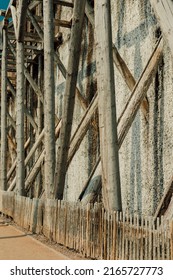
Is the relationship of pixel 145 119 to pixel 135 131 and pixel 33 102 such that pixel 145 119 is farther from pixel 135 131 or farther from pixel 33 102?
pixel 33 102

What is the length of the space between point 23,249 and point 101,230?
6.96ft

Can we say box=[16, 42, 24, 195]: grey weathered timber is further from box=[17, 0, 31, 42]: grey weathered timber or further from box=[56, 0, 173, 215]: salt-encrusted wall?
box=[56, 0, 173, 215]: salt-encrusted wall

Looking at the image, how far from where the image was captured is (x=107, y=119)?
6586 mm

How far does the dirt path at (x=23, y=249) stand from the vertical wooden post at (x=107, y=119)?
1.39 m

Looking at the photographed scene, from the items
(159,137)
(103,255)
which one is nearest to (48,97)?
(159,137)

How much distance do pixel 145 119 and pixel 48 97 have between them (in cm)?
236

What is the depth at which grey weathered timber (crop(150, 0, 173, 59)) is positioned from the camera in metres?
5.93

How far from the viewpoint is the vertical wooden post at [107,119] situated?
21.1ft

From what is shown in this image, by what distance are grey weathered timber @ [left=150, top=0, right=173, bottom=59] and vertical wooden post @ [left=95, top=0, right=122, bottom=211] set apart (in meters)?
1.00

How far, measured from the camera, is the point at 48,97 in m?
9.73

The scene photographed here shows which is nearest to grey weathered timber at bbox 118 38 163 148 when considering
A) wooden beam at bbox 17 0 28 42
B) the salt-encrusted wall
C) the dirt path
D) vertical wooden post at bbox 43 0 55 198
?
the salt-encrusted wall

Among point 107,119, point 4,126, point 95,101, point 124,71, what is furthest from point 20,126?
point 107,119

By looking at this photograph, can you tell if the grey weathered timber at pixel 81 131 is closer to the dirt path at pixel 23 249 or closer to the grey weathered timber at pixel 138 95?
the grey weathered timber at pixel 138 95

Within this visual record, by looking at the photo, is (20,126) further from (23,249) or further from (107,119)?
(107,119)
